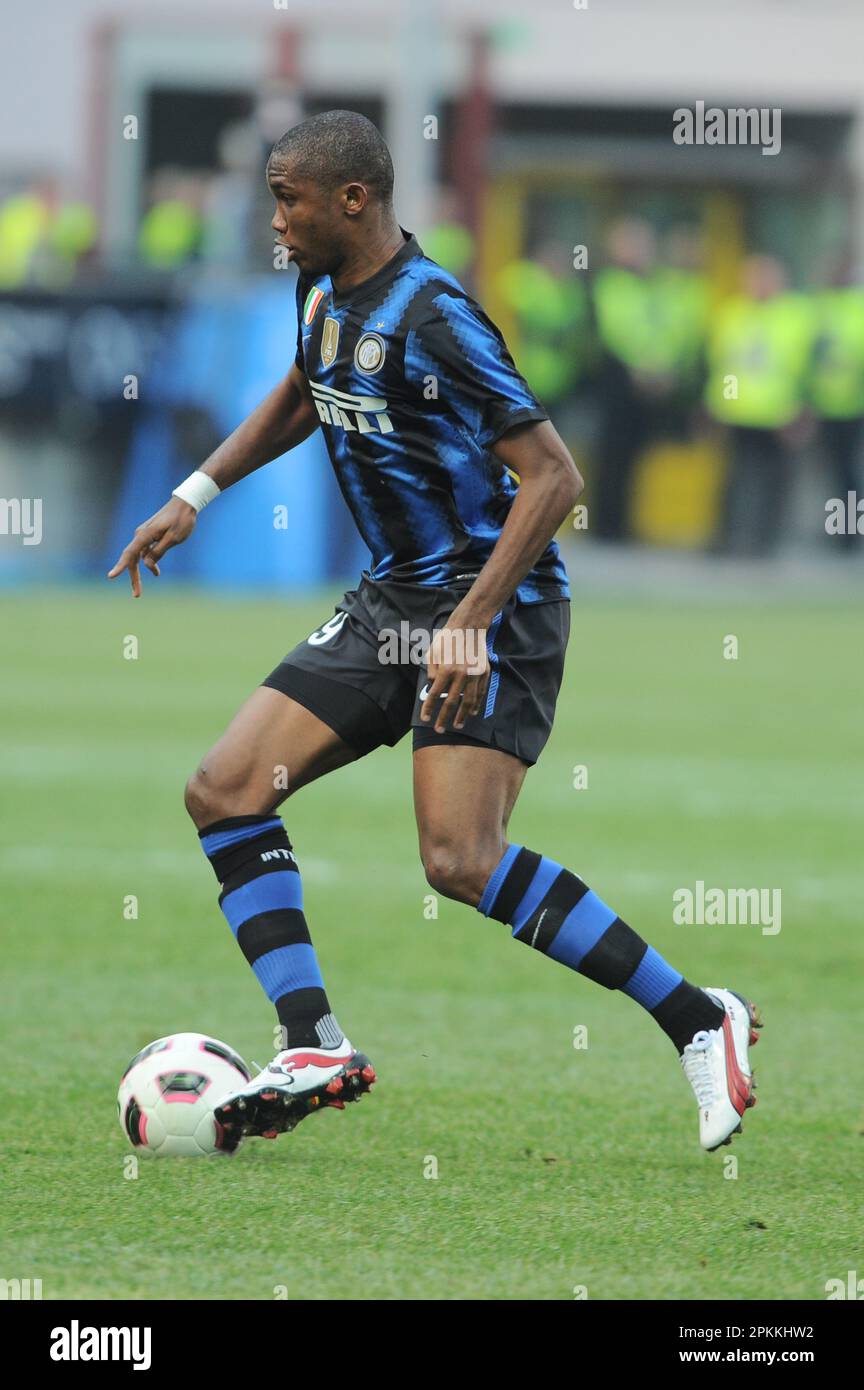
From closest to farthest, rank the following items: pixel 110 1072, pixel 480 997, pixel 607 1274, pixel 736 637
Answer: pixel 607 1274 < pixel 110 1072 < pixel 480 997 < pixel 736 637

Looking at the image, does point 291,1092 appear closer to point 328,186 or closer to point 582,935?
point 582,935

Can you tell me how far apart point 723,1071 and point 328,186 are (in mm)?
1938

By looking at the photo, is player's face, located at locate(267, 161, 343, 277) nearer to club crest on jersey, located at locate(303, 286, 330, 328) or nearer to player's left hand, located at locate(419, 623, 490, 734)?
club crest on jersey, located at locate(303, 286, 330, 328)

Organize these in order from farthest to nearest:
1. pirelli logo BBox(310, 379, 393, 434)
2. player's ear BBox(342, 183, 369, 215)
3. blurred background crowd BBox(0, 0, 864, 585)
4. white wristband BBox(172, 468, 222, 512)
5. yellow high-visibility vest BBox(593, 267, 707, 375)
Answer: yellow high-visibility vest BBox(593, 267, 707, 375) < blurred background crowd BBox(0, 0, 864, 585) < white wristband BBox(172, 468, 222, 512) < pirelli logo BBox(310, 379, 393, 434) < player's ear BBox(342, 183, 369, 215)

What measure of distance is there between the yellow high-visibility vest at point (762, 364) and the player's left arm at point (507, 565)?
17.4 metres

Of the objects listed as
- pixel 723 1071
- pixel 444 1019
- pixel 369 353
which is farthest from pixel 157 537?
pixel 444 1019

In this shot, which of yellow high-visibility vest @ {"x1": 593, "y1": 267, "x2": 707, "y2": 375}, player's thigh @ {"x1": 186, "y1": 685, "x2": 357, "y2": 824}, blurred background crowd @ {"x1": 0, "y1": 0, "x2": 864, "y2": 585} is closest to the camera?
player's thigh @ {"x1": 186, "y1": 685, "x2": 357, "y2": 824}

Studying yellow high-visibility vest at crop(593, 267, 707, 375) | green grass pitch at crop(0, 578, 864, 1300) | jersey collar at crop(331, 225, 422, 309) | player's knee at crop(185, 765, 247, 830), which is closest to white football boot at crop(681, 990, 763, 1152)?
green grass pitch at crop(0, 578, 864, 1300)

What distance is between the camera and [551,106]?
91.2 feet

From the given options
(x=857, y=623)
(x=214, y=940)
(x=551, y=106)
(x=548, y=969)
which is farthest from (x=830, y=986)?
(x=551, y=106)

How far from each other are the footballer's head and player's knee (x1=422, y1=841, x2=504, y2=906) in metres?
1.20

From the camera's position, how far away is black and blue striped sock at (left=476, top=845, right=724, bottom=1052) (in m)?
5.08

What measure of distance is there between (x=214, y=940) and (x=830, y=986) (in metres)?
1.87

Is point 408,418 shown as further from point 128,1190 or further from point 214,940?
point 214,940
